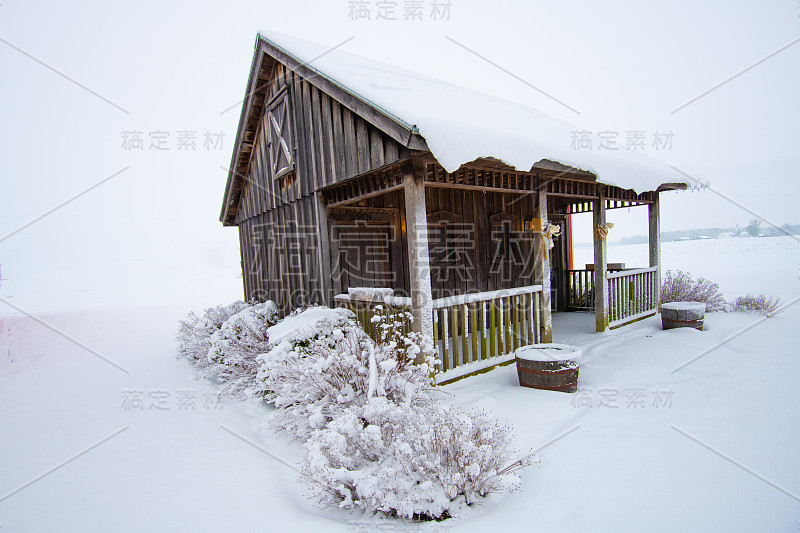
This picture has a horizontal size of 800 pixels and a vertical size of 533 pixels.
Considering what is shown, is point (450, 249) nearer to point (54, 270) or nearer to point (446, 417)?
point (446, 417)

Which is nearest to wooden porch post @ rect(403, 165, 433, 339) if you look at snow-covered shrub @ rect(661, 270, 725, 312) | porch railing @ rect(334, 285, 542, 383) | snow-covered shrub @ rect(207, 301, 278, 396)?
porch railing @ rect(334, 285, 542, 383)

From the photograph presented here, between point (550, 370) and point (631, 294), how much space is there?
572 cm

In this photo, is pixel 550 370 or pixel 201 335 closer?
pixel 550 370

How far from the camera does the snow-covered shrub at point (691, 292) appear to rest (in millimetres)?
9812

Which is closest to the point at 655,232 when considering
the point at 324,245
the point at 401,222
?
the point at 401,222

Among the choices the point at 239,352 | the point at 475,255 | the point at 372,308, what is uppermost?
the point at 475,255

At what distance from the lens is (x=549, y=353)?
17.8ft

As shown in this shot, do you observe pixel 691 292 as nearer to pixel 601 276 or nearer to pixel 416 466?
pixel 601 276

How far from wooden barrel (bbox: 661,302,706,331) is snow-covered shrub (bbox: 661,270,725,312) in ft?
7.51

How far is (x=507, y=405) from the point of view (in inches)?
189

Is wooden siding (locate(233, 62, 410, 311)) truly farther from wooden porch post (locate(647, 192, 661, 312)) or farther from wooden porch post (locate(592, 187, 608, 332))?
wooden porch post (locate(647, 192, 661, 312))

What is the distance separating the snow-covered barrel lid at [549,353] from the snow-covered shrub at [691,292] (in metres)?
6.64

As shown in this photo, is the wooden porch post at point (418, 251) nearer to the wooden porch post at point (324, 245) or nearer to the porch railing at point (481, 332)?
the porch railing at point (481, 332)

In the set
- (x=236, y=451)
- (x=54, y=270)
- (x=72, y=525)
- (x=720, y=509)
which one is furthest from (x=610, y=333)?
(x=54, y=270)
